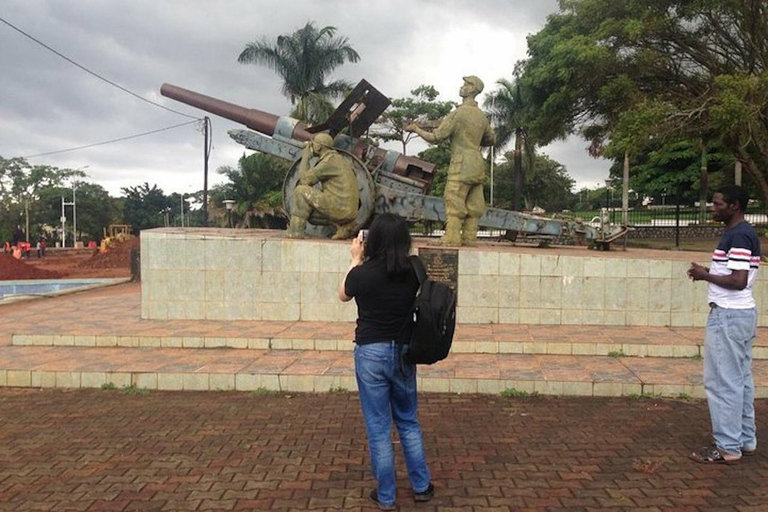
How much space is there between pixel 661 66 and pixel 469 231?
8.89m

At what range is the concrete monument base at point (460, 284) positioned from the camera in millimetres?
7246

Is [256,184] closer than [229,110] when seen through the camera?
No

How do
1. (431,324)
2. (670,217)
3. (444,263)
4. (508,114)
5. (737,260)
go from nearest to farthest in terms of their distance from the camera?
(431,324), (737,260), (444,263), (670,217), (508,114)

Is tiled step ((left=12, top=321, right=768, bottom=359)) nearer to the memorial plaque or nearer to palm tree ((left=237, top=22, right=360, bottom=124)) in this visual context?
the memorial plaque

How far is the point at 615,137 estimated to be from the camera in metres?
11.9

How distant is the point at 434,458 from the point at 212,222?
4259 centimetres

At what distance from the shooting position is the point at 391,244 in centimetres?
276

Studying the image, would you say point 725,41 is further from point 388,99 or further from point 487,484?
point 487,484

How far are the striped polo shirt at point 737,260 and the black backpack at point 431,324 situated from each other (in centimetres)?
177

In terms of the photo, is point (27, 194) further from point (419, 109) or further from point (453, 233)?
point (453, 233)

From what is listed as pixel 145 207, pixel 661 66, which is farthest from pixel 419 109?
pixel 145 207

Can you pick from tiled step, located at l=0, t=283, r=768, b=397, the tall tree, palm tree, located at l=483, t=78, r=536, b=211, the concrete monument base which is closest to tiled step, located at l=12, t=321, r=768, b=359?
tiled step, located at l=0, t=283, r=768, b=397

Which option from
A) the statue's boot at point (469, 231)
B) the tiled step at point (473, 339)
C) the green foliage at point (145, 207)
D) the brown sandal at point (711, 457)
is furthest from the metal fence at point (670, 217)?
the green foliage at point (145, 207)

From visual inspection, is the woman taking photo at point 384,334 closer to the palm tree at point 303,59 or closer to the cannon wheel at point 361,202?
the cannon wheel at point 361,202
